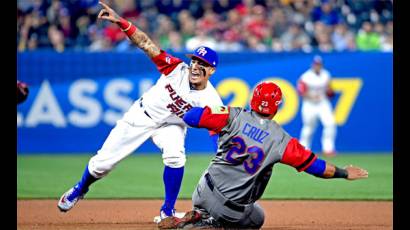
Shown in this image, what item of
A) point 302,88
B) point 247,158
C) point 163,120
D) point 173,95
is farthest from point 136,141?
point 302,88

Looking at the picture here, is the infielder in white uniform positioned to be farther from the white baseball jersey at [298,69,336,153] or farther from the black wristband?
the black wristband

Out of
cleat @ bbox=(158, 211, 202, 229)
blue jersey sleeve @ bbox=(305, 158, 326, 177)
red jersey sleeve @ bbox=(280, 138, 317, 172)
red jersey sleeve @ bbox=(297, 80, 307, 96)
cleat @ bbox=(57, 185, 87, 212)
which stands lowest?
red jersey sleeve @ bbox=(297, 80, 307, 96)

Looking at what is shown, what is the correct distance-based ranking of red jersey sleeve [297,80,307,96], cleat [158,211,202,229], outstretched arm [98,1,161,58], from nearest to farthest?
cleat [158,211,202,229], outstretched arm [98,1,161,58], red jersey sleeve [297,80,307,96]

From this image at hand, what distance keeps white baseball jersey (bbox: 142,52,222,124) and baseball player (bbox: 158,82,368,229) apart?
3.48 ft

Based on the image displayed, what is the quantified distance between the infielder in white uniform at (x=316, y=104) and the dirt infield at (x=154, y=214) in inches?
261

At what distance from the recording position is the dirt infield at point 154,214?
818cm

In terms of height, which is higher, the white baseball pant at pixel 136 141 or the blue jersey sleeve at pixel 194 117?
the blue jersey sleeve at pixel 194 117

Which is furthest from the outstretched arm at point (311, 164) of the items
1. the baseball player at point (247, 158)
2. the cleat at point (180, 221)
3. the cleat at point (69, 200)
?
the cleat at point (69, 200)

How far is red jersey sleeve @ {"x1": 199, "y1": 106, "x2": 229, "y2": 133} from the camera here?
22.9ft

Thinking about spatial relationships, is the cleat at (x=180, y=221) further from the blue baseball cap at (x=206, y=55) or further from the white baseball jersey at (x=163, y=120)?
the blue baseball cap at (x=206, y=55)

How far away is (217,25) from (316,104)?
3122 mm

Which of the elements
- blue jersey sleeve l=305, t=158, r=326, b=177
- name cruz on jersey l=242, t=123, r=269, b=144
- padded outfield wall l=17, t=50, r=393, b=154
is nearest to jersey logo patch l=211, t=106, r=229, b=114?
name cruz on jersey l=242, t=123, r=269, b=144

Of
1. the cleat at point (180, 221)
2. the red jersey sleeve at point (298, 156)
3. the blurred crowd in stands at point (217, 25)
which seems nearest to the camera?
the red jersey sleeve at point (298, 156)
